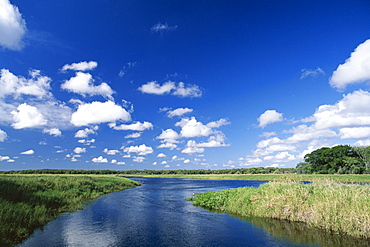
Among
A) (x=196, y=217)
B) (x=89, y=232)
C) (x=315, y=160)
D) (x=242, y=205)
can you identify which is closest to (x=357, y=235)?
(x=242, y=205)

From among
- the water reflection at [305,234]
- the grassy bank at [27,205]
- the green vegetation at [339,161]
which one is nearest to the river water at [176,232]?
the water reflection at [305,234]

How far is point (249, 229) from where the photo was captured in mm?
19500

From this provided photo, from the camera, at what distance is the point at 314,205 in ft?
63.4

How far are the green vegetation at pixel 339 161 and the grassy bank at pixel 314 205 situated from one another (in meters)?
84.3

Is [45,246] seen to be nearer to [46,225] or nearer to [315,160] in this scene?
[46,225]

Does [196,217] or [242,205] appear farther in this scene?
[242,205]

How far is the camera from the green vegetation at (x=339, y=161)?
90331 millimetres

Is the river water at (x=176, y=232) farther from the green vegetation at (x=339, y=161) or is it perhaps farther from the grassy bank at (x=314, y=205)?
the green vegetation at (x=339, y=161)

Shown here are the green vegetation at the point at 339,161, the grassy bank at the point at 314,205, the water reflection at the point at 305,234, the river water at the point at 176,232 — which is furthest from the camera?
the green vegetation at the point at 339,161

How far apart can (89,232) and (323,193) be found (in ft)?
67.0

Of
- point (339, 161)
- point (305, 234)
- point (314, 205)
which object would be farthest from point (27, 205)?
point (339, 161)

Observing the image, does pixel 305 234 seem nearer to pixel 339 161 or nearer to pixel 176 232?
pixel 176 232

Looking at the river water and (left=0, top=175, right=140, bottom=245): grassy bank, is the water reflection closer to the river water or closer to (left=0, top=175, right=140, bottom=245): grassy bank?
the river water

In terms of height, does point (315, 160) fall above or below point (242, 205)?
above
